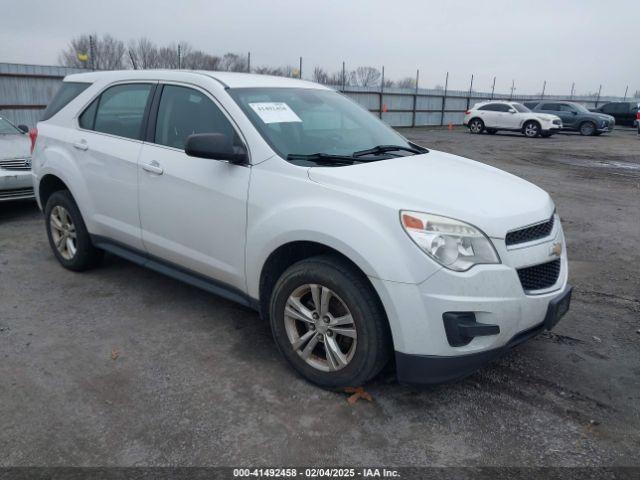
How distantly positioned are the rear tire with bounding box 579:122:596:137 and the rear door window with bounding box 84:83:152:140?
25119mm

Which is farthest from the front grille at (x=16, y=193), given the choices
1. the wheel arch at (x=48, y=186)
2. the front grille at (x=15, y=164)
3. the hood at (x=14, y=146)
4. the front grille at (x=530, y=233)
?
the front grille at (x=530, y=233)

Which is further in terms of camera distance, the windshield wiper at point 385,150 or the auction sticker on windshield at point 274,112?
the windshield wiper at point 385,150

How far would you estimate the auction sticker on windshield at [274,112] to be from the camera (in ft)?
11.5

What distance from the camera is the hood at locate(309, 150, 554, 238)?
9.11ft

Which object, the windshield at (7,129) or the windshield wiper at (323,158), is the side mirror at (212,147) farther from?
the windshield at (7,129)

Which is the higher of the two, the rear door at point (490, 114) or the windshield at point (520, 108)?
the windshield at point (520, 108)

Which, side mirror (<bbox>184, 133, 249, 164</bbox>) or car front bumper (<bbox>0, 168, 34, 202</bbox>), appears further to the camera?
car front bumper (<bbox>0, 168, 34, 202</bbox>)

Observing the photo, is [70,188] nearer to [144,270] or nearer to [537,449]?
[144,270]

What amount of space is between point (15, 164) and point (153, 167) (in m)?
4.30

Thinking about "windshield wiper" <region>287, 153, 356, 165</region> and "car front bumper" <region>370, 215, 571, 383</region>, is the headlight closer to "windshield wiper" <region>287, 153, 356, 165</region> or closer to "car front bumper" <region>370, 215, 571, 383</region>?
"car front bumper" <region>370, 215, 571, 383</region>

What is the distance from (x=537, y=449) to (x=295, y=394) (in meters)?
1.32

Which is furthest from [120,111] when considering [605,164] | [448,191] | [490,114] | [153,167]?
[490,114]

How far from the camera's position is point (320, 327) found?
3078 mm

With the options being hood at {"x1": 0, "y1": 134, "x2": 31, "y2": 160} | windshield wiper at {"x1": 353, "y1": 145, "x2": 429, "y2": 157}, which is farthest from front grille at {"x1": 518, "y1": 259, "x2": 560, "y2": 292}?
hood at {"x1": 0, "y1": 134, "x2": 31, "y2": 160}
